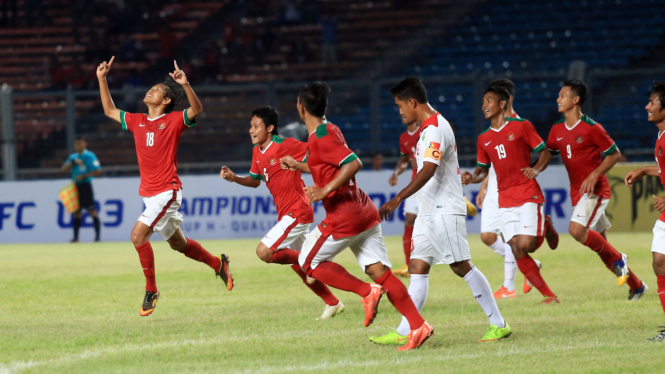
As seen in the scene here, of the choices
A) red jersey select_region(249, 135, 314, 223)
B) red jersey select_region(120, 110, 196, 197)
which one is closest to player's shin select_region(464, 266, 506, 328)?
red jersey select_region(249, 135, 314, 223)

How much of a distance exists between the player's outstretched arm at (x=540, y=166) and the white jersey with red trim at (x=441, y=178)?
2215 mm

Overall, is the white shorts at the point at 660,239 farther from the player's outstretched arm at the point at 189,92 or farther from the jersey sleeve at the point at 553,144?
the player's outstretched arm at the point at 189,92

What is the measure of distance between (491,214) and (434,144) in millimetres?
3899

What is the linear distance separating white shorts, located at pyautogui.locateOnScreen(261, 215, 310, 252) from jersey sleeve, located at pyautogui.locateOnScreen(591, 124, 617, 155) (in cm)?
320

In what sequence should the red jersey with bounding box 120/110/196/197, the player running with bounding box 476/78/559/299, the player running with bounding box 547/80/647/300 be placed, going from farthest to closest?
1. the player running with bounding box 476/78/559/299
2. the player running with bounding box 547/80/647/300
3. the red jersey with bounding box 120/110/196/197

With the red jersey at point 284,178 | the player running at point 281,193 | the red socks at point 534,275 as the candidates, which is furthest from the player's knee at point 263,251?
the red socks at point 534,275

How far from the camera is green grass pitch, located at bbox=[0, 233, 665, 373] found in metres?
5.69

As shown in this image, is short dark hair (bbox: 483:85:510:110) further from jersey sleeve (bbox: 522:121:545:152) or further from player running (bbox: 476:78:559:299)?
player running (bbox: 476:78:559:299)

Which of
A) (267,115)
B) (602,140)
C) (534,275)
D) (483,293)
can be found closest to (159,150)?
(267,115)

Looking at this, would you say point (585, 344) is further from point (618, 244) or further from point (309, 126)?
point (618, 244)

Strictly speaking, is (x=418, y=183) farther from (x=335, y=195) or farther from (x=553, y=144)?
(x=553, y=144)

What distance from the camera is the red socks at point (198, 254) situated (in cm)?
895

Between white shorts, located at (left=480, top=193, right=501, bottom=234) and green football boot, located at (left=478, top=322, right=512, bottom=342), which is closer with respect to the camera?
green football boot, located at (left=478, top=322, right=512, bottom=342)

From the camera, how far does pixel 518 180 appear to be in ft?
28.4
